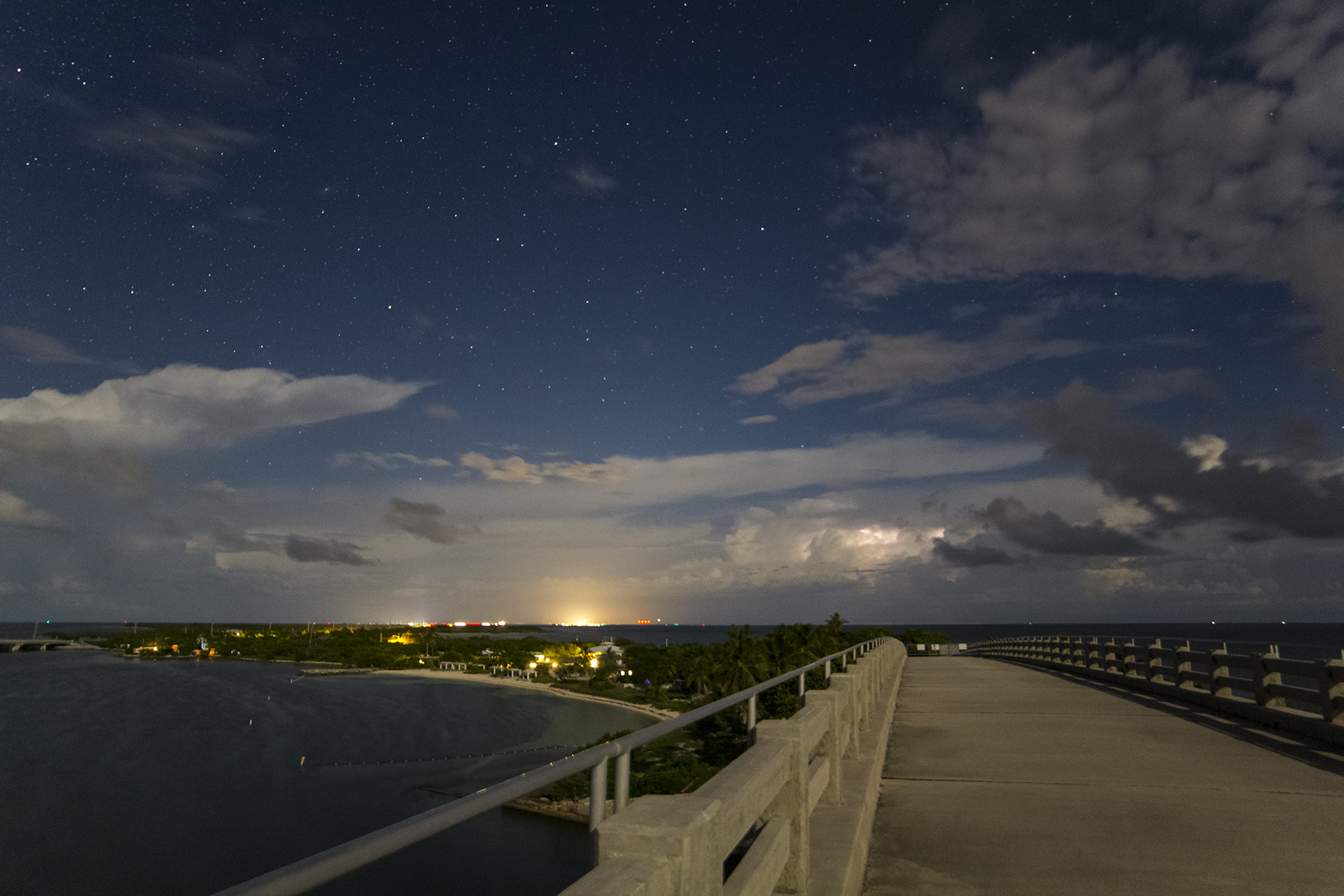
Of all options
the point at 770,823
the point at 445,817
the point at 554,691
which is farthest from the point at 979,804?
the point at 554,691

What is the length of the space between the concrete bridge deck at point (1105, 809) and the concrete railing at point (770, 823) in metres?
0.51

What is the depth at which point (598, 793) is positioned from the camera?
246cm

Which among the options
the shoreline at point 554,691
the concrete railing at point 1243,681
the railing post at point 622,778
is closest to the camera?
the railing post at point 622,778

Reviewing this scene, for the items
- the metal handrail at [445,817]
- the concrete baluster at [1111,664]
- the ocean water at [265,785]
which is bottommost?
the ocean water at [265,785]

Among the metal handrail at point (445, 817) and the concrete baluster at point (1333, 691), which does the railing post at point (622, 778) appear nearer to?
the metal handrail at point (445, 817)

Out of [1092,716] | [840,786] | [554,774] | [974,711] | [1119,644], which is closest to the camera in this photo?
[554,774]

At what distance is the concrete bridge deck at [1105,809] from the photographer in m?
6.01

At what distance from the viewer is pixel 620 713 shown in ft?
400

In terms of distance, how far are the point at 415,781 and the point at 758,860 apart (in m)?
95.0

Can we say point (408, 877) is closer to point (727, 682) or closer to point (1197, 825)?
point (727, 682)

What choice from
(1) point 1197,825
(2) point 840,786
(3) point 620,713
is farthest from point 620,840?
(3) point 620,713

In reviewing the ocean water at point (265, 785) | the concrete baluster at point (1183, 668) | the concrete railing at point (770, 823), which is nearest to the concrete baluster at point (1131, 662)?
the concrete baluster at point (1183, 668)

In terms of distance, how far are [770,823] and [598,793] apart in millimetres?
2058

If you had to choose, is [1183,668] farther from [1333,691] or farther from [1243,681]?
[1333,691]
